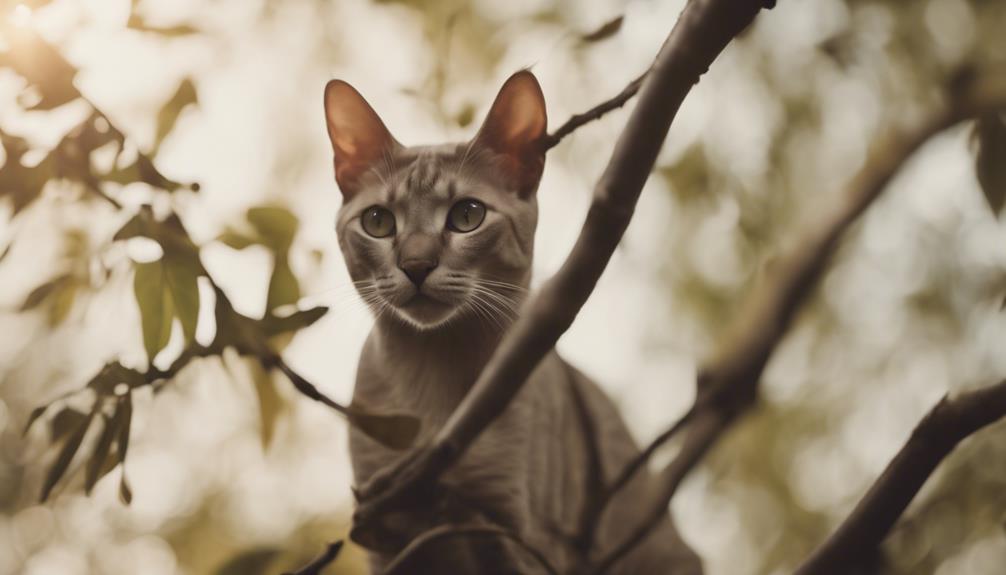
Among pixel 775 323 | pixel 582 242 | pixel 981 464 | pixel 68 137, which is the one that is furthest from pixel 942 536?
pixel 68 137

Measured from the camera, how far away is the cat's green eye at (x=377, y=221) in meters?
0.93

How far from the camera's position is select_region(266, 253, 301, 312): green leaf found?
78cm

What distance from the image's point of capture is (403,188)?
36.5 inches

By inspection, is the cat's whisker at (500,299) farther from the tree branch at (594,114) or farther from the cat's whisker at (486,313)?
the tree branch at (594,114)

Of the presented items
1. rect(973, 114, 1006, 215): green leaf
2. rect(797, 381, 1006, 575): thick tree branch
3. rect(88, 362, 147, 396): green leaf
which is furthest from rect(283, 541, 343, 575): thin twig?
rect(973, 114, 1006, 215): green leaf

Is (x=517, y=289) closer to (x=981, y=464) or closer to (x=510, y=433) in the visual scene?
(x=510, y=433)

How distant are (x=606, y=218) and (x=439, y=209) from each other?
13.0 inches

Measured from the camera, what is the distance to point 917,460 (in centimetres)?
72

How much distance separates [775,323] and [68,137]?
1026 millimetres

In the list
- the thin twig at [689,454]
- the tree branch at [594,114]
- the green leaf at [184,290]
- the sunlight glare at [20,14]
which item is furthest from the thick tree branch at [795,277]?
the sunlight glare at [20,14]

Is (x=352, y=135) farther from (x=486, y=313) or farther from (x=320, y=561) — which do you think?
(x=320, y=561)

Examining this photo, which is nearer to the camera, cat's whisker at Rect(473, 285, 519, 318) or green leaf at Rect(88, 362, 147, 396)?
green leaf at Rect(88, 362, 147, 396)

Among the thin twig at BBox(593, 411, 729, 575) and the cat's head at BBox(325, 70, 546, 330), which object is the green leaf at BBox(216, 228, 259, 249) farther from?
the thin twig at BBox(593, 411, 729, 575)

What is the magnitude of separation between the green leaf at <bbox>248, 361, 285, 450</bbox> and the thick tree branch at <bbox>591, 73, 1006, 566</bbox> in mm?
669
